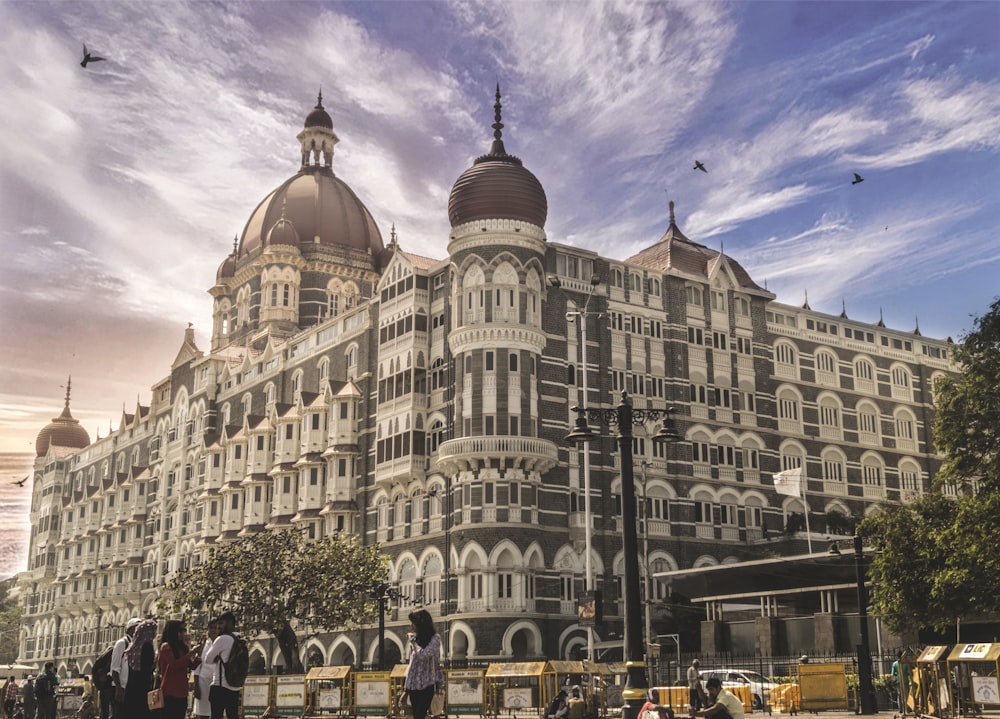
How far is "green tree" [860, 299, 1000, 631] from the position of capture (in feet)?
115

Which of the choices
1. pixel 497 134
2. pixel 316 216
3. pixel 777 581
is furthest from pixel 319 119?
pixel 777 581

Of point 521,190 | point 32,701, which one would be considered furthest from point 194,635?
point 32,701

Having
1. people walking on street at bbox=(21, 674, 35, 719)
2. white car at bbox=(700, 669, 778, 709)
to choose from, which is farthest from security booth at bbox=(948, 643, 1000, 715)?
people walking on street at bbox=(21, 674, 35, 719)

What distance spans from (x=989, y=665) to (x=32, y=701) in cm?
2717

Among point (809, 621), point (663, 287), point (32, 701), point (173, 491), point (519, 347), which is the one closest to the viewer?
point (32, 701)

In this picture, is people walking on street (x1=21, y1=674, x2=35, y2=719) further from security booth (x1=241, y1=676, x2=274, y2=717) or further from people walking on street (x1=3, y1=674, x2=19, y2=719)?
security booth (x1=241, y1=676, x2=274, y2=717)

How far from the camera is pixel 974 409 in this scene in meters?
36.6

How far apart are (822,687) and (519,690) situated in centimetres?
850

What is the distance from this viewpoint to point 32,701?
32.2m

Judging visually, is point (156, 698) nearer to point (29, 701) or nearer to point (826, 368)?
point (29, 701)

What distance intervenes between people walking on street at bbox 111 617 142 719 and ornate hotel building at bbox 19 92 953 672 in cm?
3725

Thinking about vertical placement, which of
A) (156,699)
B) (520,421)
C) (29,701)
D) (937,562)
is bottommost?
(29,701)

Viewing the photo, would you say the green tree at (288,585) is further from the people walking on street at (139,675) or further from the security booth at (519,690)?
the people walking on street at (139,675)

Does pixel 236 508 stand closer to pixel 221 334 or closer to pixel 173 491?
pixel 173 491
